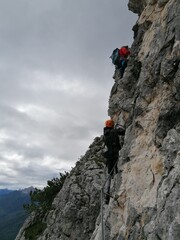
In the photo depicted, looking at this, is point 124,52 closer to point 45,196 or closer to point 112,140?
point 112,140

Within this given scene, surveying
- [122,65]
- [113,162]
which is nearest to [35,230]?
[113,162]

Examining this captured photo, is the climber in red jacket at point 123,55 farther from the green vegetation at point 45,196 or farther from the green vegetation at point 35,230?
the green vegetation at point 45,196

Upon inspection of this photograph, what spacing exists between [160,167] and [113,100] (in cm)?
1233

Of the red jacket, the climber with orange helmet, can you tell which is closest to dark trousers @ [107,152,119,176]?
the climber with orange helmet

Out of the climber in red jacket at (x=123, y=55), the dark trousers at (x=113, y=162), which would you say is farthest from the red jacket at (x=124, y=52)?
the dark trousers at (x=113, y=162)

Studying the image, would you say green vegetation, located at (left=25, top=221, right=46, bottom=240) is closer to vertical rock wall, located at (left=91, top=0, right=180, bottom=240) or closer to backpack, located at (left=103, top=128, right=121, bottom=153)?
backpack, located at (left=103, top=128, right=121, bottom=153)

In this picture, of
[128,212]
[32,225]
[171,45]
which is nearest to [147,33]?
[171,45]

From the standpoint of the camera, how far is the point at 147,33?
20.6 m

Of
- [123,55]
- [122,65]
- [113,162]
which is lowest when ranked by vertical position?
[113,162]

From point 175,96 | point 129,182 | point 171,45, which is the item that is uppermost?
point 171,45

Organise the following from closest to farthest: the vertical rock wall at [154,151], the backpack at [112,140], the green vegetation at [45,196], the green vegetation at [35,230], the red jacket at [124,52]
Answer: the vertical rock wall at [154,151]
the backpack at [112,140]
the red jacket at [124,52]
the green vegetation at [35,230]
the green vegetation at [45,196]

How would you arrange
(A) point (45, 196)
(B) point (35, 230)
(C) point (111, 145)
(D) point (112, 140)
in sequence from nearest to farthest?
(D) point (112, 140) < (C) point (111, 145) < (B) point (35, 230) < (A) point (45, 196)

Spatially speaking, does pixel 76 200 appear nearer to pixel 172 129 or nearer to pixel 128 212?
pixel 128 212

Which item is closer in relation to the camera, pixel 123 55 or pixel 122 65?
pixel 123 55
